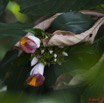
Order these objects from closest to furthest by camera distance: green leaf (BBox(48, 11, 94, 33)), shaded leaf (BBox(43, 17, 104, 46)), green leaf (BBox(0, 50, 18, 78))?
shaded leaf (BBox(43, 17, 104, 46)) → green leaf (BBox(48, 11, 94, 33)) → green leaf (BBox(0, 50, 18, 78))

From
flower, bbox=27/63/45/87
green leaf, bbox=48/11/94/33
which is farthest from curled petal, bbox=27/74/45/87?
green leaf, bbox=48/11/94/33

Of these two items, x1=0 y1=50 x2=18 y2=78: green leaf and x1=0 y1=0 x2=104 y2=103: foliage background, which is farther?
x1=0 y1=50 x2=18 y2=78: green leaf

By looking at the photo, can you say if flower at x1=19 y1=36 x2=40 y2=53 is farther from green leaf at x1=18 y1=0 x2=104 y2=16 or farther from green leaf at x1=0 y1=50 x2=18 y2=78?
green leaf at x1=0 y1=50 x2=18 y2=78

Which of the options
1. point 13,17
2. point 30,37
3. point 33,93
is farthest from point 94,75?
point 13,17

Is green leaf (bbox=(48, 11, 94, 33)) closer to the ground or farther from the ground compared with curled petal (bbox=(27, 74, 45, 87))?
farther from the ground

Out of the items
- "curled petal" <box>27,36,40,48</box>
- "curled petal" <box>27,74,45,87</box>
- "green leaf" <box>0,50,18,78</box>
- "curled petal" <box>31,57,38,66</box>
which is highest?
"curled petal" <box>27,36,40,48</box>

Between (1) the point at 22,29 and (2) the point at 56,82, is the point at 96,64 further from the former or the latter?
(1) the point at 22,29

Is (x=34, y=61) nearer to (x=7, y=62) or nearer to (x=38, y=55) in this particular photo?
(x=38, y=55)
